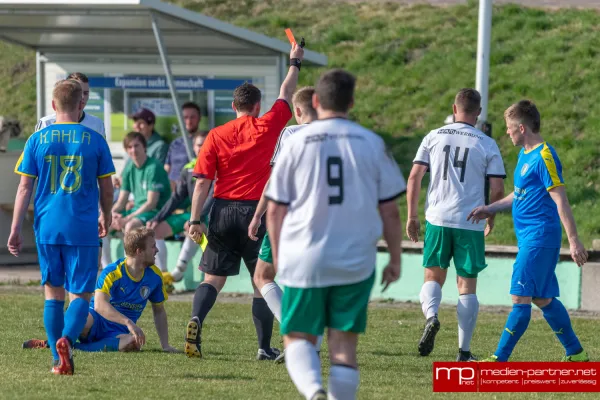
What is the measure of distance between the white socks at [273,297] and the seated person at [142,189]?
5875 mm

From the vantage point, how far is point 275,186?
19.1 ft

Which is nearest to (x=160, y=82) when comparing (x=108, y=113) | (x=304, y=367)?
(x=108, y=113)

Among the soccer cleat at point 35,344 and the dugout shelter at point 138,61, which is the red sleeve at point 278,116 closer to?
the soccer cleat at point 35,344

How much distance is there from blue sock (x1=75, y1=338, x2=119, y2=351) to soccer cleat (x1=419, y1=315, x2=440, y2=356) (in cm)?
230

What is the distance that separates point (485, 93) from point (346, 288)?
32.8 feet

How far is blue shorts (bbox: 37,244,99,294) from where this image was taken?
7.71 meters

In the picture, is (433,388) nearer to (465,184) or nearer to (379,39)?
(465,184)

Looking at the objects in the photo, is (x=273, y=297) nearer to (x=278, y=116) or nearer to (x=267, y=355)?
(x=267, y=355)

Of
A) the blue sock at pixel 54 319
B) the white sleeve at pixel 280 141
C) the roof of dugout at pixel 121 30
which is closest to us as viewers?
the blue sock at pixel 54 319

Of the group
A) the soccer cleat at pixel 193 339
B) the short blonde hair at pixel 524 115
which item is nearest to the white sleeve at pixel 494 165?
the short blonde hair at pixel 524 115

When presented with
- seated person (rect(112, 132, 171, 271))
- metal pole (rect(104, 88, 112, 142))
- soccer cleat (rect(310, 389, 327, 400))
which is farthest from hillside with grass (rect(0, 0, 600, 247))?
soccer cleat (rect(310, 389, 327, 400))

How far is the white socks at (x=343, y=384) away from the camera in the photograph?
227 inches

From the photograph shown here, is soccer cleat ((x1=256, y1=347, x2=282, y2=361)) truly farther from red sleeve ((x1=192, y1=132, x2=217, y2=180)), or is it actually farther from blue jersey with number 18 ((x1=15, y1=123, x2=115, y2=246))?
blue jersey with number 18 ((x1=15, y1=123, x2=115, y2=246))

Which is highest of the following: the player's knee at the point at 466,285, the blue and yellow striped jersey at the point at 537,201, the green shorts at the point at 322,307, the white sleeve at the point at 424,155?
the white sleeve at the point at 424,155
